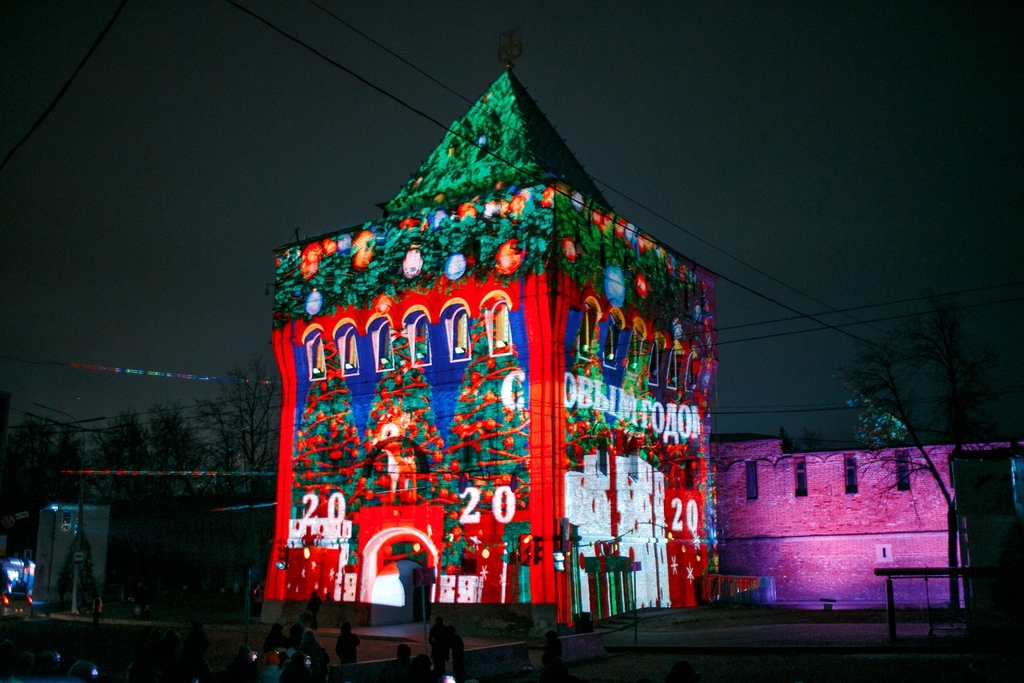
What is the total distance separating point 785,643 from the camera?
2488cm

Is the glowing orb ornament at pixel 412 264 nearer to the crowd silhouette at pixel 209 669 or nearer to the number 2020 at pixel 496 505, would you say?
the number 2020 at pixel 496 505

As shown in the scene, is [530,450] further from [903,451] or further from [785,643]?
[903,451]

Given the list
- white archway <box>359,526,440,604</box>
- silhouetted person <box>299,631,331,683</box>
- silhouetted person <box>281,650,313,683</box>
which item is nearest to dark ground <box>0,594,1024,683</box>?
white archway <box>359,526,440,604</box>

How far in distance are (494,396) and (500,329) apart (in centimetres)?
216

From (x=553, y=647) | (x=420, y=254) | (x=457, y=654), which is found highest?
(x=420, y=254)

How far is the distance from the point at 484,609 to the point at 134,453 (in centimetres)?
3624

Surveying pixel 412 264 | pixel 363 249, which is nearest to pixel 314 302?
pixel 363 249

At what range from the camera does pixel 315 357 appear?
1467 inches

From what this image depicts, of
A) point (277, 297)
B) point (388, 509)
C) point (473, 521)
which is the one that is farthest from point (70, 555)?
point (473, 521)

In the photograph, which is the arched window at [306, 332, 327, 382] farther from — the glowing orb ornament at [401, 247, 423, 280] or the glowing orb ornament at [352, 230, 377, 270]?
the glowing orb ornament at [401, 247, 423, 280]

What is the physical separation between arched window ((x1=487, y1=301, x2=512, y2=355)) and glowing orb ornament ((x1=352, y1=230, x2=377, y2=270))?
19.3 ft

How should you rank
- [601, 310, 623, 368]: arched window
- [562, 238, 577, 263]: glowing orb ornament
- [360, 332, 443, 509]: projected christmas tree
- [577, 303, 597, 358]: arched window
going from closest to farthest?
[562, 238, 577, 263]: glowing orb ornament, [577, 303, 597, 358]: arched window, [360, 332, 443, 509]: projected christmas tree, [601, 310, 623, 368]: arched window

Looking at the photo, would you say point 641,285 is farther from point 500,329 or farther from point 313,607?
point 313,607

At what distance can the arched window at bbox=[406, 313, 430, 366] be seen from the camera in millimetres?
34188
